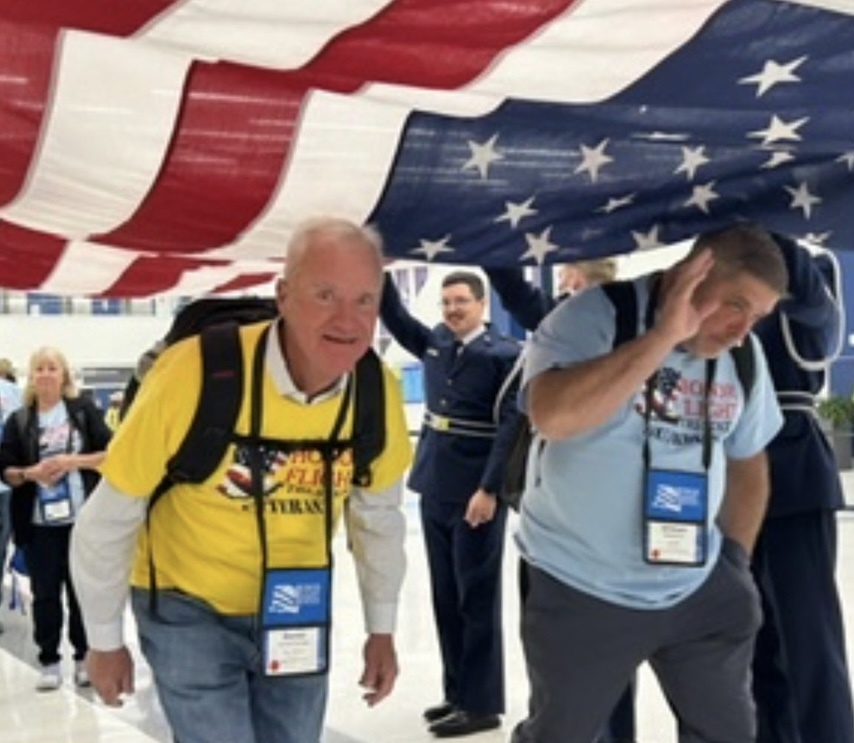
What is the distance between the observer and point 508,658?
4.81m

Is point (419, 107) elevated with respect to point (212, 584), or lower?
elevated

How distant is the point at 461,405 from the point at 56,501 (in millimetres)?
1929

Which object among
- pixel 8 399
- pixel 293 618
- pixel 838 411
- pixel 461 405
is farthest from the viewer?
pixel 838 411

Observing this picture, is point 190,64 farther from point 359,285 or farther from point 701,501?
point 701,501

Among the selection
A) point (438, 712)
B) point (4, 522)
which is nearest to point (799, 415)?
point (438, 712)

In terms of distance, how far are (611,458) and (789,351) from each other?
82 centimetres

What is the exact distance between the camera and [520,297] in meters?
3.31

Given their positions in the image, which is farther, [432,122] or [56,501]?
[56,501]

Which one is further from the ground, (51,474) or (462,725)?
(51,474)

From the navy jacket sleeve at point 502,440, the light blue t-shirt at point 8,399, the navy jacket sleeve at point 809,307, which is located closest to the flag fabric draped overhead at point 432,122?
the navy jacket sleeve at point 809,307

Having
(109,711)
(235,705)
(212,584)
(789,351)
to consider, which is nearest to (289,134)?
(212,584)

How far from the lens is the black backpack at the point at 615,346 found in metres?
2.12

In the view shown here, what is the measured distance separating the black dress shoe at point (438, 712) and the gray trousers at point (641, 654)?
1695 millimetres

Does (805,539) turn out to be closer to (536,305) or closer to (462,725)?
(536,305)
